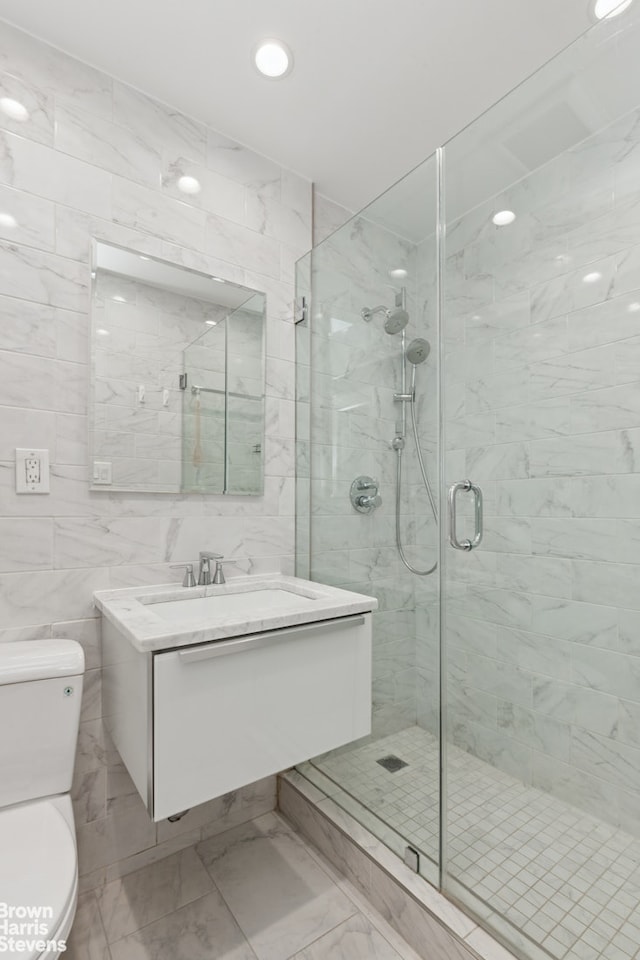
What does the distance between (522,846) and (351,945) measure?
1.75ft

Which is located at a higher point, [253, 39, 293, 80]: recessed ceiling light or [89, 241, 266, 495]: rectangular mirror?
[253, 39, 293, 80]: recessed ceiling light

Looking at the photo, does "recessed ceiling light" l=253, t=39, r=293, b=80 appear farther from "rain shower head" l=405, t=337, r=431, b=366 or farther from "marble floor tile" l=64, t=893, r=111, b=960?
"marble floor tile" l=64, t=893, r=111, b=960

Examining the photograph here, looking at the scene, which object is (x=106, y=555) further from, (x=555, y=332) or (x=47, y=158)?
(x=555, y=332)

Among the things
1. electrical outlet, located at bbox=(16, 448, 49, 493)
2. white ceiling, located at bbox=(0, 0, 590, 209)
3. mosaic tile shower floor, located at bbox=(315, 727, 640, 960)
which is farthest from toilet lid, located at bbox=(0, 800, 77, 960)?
white ceiling, located at bbox=(0, 0, 590, 209)

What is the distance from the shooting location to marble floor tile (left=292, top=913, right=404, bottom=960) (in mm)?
1266

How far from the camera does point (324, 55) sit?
1.53 m

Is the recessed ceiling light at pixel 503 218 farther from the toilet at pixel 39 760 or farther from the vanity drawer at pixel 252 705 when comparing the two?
the toilet at pixel 39 760

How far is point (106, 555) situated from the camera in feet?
5.04

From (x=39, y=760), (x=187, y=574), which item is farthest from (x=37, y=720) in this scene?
(x=187, y=574)

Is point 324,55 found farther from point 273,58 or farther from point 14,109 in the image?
point 14,109

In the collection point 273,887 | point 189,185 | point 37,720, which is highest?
point 189,185

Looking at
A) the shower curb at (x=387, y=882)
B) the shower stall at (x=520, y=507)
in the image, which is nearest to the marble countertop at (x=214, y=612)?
the shower stall at (x=520, y=507)

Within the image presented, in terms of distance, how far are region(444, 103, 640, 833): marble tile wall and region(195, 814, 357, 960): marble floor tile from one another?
0.65 m

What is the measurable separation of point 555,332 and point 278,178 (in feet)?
4.32
